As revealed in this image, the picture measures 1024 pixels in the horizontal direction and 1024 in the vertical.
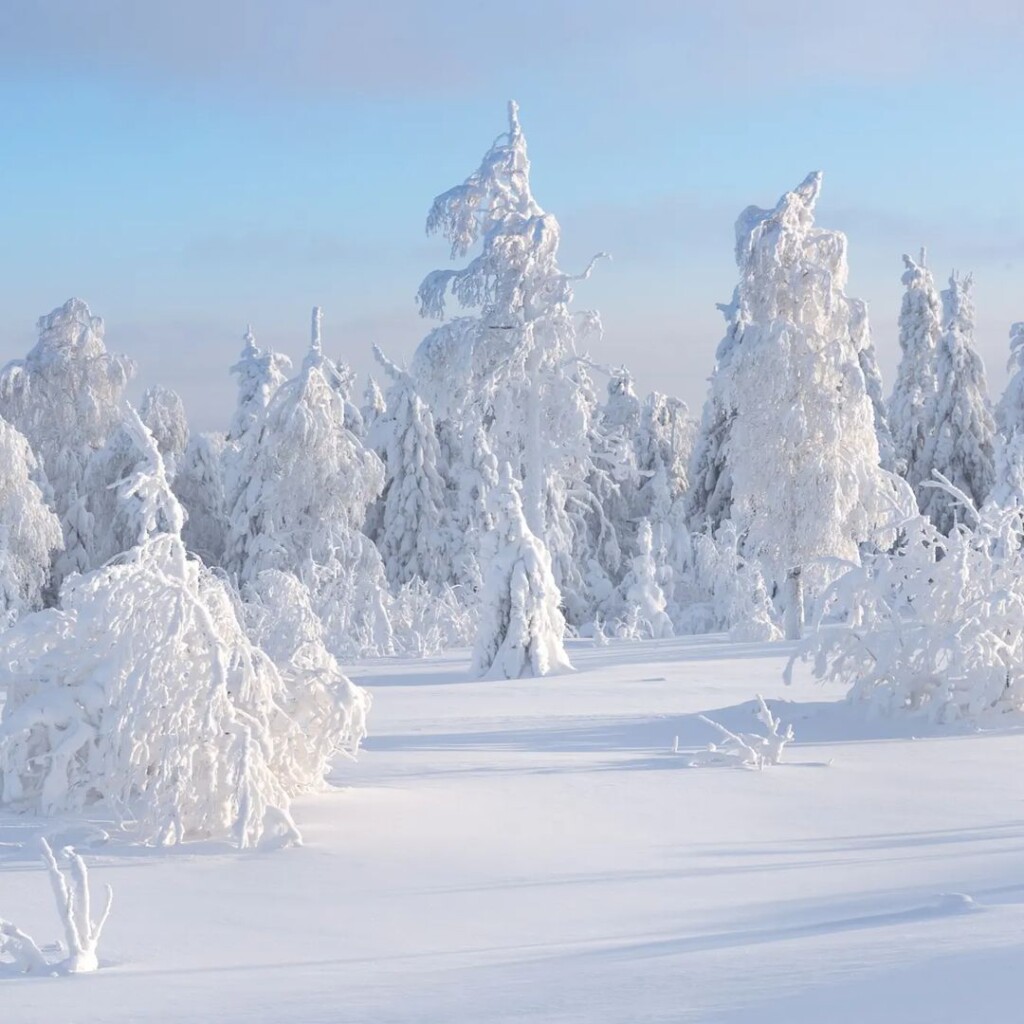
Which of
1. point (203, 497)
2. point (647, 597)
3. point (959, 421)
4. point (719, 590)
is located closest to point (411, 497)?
point (203, 497)

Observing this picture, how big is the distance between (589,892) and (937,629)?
759cm


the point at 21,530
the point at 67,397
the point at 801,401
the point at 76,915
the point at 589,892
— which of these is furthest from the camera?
the point at 67,397

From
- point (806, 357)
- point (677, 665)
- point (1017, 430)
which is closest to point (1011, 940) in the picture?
point (677, 665)

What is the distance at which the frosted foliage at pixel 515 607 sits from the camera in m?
20.9

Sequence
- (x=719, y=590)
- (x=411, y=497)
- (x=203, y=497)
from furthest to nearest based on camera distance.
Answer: (x=203, y=497)
(x=411, y=497)
(x=719, y=590)

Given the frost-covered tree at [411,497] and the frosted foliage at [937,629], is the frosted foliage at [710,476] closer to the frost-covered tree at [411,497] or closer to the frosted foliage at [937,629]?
the frost-covered tree at [411,497]

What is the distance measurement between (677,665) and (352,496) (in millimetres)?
13659

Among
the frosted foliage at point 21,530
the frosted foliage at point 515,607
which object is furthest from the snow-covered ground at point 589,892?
the frosted foliage at point 21,530

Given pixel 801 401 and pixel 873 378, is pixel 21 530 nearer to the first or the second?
pixel 801 401

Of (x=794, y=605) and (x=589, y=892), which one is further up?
(x=794, y=605)

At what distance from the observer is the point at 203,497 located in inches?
1496

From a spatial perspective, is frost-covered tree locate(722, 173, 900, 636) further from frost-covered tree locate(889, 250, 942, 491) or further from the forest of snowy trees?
frost-covered tree locate(889, 250, 942, 491)

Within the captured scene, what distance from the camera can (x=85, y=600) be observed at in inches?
375

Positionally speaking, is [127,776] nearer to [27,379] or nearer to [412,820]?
[412,820]
